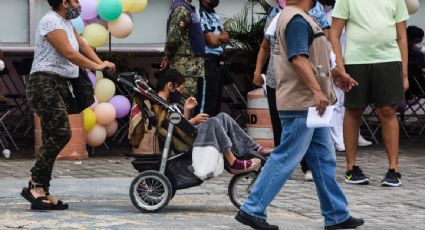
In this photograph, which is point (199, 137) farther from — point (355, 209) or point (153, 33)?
point (153, 33)

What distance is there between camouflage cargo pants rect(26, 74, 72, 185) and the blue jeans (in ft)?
5.83

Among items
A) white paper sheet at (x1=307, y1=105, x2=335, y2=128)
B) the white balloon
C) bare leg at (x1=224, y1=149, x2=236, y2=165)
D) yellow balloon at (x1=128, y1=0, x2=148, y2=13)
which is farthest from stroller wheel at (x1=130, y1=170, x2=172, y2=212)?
the white balloon

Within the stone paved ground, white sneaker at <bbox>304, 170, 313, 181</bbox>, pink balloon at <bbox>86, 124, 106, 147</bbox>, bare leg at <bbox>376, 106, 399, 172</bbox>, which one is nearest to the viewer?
the stone paved ground

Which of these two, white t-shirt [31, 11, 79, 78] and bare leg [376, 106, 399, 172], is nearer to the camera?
white t-shirt [31, 11, 79, 78]

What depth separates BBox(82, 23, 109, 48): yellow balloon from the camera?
12.7m

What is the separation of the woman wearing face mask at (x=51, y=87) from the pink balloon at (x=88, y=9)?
3349 millimetres

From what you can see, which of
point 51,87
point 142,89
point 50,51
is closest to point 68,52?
point 50,51

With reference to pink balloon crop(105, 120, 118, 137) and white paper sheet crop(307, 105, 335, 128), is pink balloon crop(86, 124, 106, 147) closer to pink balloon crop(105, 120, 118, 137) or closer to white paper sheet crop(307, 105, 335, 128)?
pink balloon crop(105, 120, 118, 137)

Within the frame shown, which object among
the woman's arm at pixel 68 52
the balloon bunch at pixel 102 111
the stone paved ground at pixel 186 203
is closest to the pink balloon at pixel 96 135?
the balloon bunch at pixel 102 111

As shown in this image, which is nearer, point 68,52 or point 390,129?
point 68,52

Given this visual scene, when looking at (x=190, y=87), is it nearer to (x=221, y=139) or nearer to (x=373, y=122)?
(x=221, y=139)

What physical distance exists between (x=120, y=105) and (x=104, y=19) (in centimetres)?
104

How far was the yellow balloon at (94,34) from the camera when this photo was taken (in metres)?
12.7

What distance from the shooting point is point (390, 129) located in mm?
10828
